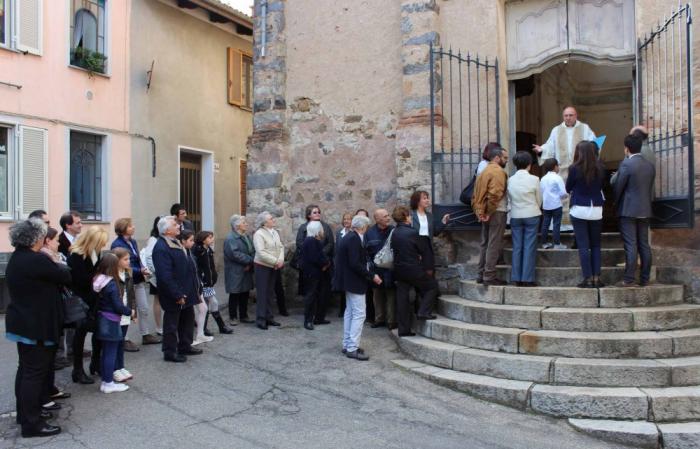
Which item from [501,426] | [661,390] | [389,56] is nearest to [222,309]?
[389,56]

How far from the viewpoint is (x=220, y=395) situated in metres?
5.59

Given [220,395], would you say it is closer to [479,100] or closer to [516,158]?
[516,158]

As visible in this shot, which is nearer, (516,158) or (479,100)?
(516,158)

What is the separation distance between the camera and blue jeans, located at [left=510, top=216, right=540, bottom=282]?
6.62 metres

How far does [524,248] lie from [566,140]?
1.90m

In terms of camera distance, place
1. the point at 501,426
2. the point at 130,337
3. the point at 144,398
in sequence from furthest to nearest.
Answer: the point at 130,337 < the point at 144,398 < the point at 501,426

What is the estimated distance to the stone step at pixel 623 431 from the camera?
4754mm

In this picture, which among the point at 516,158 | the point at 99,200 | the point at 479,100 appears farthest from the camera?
the point at 99,200

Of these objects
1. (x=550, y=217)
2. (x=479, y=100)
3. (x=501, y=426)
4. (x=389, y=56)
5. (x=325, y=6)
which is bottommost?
(x=501, y=426)

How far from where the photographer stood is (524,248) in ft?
21.9

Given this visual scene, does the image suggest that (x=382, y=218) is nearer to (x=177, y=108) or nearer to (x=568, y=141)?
(x=568, y=141)

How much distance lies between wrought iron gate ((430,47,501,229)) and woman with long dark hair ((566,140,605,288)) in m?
1.80

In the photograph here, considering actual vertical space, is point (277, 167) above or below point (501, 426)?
above

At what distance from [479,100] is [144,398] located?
18.0 ft
